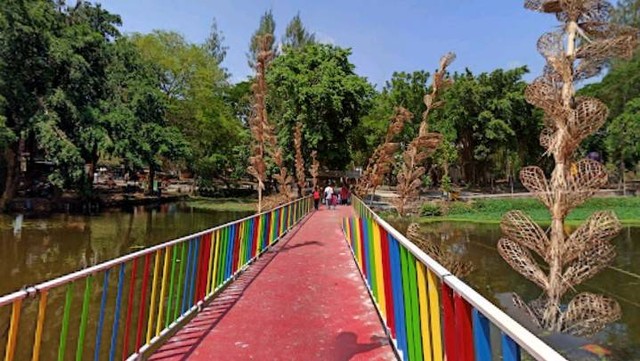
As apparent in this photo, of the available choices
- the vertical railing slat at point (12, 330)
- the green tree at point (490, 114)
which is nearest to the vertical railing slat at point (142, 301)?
the vertical railing slat at point (12, 330)

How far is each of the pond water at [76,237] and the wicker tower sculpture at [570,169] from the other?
12.7m

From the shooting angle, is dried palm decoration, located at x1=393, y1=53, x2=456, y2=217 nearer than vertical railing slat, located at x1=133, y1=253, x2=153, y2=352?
No

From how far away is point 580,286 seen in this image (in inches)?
611

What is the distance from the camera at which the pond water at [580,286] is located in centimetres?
1013

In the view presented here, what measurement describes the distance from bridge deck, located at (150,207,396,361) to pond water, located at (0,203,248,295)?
8808 millimetres

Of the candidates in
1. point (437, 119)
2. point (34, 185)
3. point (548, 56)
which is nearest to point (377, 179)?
point (548, 56)

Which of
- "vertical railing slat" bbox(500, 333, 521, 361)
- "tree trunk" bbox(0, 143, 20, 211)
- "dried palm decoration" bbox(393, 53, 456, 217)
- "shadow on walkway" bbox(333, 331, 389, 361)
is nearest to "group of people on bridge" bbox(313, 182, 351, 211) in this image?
"dried palm decoration" bbox(393, 53, 456, 217)

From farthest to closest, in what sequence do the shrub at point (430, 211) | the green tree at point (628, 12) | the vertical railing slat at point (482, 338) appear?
the green tree at point (628, 12) → the shrub at point (430, 211) → the vertical railing slat at point (482, 338)

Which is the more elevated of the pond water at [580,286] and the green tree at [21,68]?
the green tree at [21,68]

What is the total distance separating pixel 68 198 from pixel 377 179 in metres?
26.1

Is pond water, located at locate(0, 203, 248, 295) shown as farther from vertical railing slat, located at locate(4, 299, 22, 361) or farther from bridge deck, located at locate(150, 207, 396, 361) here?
vertical railing slat, located at locate(4, 299, 22, 361)

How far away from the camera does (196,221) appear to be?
28688 millimetres

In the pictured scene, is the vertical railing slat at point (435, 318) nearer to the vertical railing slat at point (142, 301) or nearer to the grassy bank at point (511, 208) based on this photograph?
the vertical railing slat at point (142, 301)

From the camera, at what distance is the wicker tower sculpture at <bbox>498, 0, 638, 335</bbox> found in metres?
8.23
